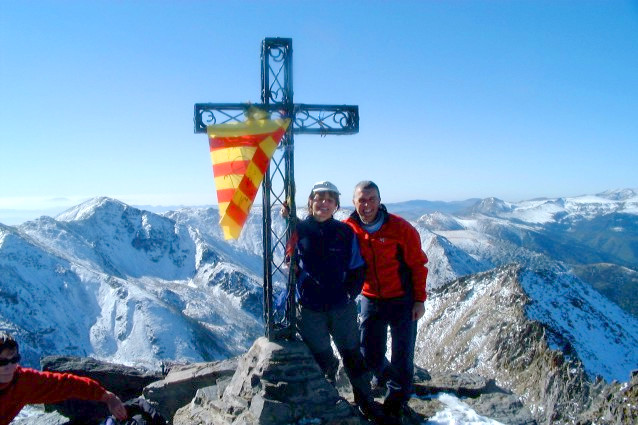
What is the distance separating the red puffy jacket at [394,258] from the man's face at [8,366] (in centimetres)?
562

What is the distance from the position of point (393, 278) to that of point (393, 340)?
1301 millimetres

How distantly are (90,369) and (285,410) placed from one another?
304 inches

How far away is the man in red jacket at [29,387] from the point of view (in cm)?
619

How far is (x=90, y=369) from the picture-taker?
1251 centimetres

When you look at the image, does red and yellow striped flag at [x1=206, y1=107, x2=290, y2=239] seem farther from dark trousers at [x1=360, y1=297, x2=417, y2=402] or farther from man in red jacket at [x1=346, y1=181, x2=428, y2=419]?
dark trousers at [x1=360, y1=297, x2=417, y2=402]

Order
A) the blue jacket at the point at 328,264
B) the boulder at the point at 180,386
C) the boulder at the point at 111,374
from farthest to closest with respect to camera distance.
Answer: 1. the boulder at the point at 111,374
2. the boulder at the point at 180,386
3. the blue jacket at the point at 328,264

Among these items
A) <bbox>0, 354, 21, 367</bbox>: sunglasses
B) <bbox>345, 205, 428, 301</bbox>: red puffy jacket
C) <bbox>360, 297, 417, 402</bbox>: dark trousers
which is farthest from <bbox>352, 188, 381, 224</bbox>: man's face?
<bbox>0, 354, 21, 367</bbox>: sunglasses

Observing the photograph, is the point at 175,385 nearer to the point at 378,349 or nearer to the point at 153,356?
the point at 378,349

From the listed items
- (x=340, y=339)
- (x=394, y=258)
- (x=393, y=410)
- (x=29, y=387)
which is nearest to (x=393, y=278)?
(x=394, y=258)

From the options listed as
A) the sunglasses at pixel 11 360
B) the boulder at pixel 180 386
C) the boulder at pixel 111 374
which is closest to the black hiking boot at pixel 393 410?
the boulder at pixel 180 386

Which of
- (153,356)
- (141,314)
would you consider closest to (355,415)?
(153,356)

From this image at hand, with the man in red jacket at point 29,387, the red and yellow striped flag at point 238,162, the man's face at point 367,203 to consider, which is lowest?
the man in red jacket at point 29,387

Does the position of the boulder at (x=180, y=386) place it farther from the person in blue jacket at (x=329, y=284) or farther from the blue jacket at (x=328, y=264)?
the blue jacket at (x=328, y=264)

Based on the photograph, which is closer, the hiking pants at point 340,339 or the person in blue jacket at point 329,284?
the person in blue jacket at point 329,284
